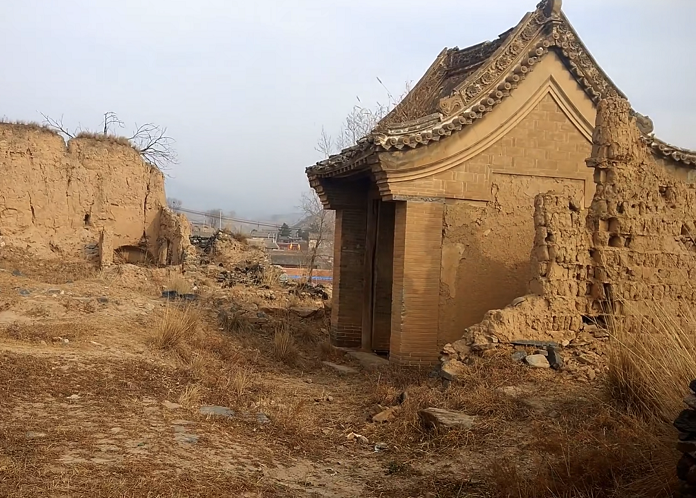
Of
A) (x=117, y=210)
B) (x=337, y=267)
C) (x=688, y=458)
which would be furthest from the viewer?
(x=117, y=210)

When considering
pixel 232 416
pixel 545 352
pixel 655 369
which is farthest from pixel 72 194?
pixel 655 369

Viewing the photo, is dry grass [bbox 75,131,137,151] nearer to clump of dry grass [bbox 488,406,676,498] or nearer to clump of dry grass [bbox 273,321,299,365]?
clump of dry grass [bbox 273,321,299,365]

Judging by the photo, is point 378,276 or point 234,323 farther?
point 378,276

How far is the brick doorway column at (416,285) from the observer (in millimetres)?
11727

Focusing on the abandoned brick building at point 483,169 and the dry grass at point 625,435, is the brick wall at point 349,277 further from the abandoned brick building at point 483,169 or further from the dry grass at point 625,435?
the dry grass at point 625,435

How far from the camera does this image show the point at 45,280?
17594 millimetres

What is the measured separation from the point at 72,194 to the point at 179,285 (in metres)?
→ 5.54

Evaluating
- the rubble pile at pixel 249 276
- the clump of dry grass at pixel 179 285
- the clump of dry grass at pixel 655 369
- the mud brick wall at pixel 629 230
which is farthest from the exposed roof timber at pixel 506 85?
the rubble pile at pixel 249 276

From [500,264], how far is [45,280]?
11436 millimetres

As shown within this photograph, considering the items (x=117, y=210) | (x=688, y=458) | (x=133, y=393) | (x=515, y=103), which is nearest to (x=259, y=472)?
(x=133, y=393)

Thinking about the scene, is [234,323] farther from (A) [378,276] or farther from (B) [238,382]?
(B) [238,382]

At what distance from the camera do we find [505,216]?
489 inches

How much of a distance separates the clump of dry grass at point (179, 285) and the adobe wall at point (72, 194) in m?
3.06

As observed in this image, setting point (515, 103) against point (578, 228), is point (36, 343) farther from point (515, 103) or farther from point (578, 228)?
point (515, 103)
